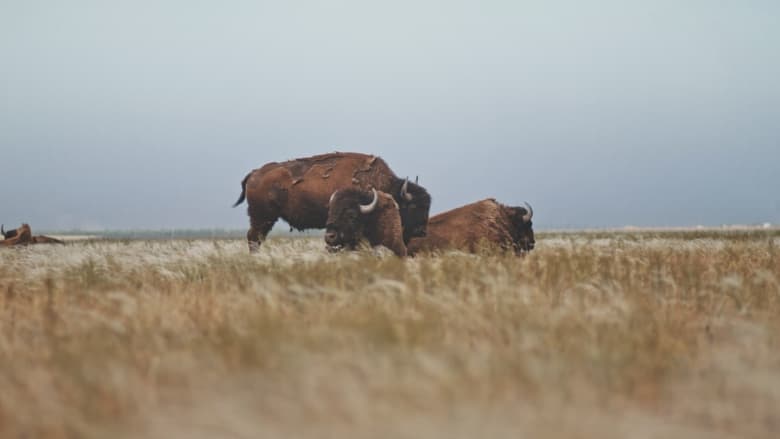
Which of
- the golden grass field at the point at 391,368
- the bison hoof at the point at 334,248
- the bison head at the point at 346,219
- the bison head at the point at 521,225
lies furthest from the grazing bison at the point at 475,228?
the golden grass field at the point at 391,368

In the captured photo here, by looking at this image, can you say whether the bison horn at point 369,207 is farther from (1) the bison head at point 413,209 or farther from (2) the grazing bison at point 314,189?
(1) the bison head at point 413,209

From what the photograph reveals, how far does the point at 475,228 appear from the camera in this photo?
15.3m

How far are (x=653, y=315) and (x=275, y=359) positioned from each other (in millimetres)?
3564

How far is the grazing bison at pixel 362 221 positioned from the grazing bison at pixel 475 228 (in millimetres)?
1081

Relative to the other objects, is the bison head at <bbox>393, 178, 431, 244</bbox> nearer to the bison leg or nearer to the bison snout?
the bison snout

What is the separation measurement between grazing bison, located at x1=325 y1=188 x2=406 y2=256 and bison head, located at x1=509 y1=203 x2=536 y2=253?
10.6ft

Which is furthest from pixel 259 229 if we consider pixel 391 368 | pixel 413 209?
pixel 391 368

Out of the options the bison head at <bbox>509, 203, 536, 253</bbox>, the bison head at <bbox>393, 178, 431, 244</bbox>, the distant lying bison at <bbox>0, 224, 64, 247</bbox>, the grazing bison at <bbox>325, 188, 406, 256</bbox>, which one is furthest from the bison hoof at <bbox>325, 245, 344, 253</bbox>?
the distant lying bison at <bbox>0, 224, 64, 247</bbox>

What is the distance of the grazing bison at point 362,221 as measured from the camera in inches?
545

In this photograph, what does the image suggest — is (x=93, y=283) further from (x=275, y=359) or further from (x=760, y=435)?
(x=760, y=435)

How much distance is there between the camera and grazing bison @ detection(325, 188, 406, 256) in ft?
45.4

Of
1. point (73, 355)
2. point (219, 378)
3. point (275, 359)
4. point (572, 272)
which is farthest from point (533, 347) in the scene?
point (572, 272)

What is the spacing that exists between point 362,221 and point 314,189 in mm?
3201

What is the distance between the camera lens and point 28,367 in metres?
4.83
